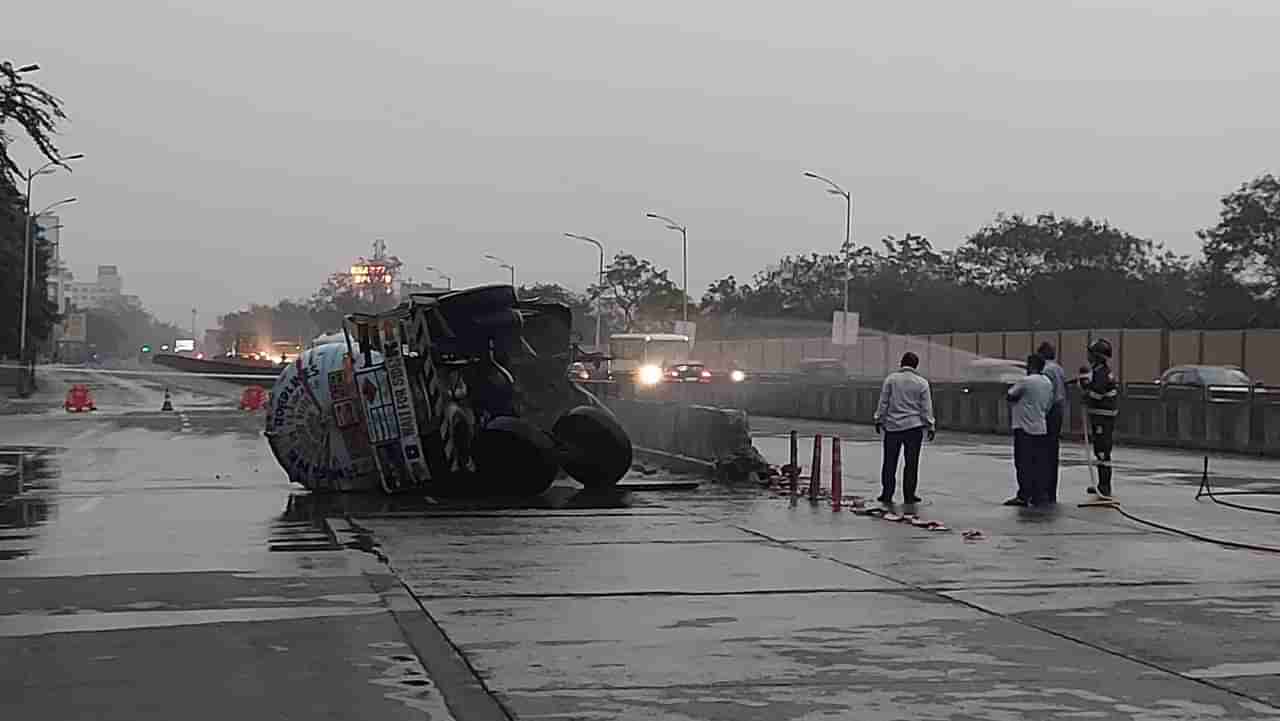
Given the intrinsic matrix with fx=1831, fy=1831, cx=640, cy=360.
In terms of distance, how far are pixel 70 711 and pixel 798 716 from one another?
3408 millimetres

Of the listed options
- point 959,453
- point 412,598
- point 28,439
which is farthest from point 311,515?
point 28,439

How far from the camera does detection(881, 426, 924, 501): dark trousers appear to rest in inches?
814

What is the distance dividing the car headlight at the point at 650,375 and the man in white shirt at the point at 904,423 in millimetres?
28265

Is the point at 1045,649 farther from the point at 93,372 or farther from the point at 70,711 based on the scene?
the point at 93,372

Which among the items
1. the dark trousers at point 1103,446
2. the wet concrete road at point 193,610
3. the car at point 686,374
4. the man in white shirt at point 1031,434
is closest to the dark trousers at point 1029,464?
the man in white shirt at point 1031,434

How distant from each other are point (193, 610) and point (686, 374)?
4659 cm

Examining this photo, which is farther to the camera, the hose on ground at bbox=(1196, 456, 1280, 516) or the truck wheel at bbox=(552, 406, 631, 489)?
the truck wheel at bbox=(552, 406, 631, 489)

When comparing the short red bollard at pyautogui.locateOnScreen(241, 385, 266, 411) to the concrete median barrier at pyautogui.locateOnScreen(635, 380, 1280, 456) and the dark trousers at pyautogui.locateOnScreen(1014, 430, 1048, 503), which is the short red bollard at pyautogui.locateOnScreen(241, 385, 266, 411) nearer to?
the concrete median barrier at pyautogui.locateOnScreen(635, 380, 1280, 456)

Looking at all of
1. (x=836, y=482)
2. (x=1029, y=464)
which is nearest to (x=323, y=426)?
(x=836, y=482)

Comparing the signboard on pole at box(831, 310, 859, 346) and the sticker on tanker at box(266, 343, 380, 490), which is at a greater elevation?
the signboard on pole at box(831, 310, 859, 346)

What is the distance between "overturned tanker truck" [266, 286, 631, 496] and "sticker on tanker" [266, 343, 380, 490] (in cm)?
1

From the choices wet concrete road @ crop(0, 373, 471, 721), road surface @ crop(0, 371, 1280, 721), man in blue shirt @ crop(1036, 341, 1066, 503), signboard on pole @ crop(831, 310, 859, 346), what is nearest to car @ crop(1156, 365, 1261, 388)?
signboard on pole @ crop(831, 310, 859, 346)

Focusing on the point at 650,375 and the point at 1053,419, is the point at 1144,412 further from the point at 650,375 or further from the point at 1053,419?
the point at 650,375

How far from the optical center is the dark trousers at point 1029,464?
20297mm
